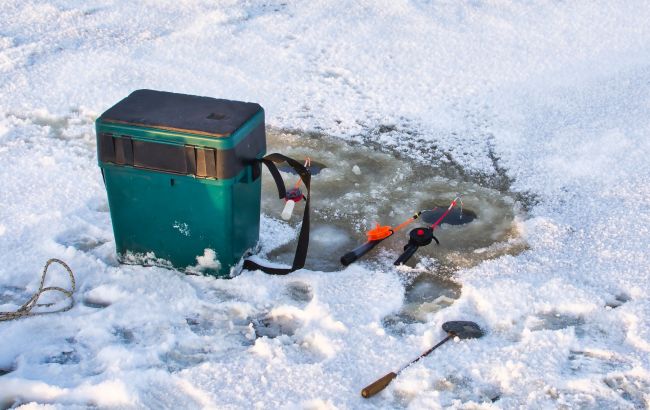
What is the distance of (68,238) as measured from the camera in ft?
11.1

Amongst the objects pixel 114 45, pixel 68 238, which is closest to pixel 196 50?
pixel 114 45

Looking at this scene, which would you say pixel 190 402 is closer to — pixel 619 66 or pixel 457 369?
pixel 457 369

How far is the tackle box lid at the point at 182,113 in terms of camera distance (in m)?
2.82

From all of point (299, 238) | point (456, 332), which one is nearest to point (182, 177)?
point (299, 238)

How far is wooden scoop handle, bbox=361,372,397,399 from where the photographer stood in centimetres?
251

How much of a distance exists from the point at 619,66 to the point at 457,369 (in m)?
3.14

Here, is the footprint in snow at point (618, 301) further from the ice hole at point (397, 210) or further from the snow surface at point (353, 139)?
the ice hole at point (397, 210)

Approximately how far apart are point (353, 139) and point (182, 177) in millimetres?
1669

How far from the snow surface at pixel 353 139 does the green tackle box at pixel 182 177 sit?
0.43 feet

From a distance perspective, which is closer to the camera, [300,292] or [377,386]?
[377,386]

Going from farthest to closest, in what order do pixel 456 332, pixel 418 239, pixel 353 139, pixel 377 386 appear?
pixel 353 139 → pixel 418 239 → pixel 456 332 → pixel 377 386

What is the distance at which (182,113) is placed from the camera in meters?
2.95

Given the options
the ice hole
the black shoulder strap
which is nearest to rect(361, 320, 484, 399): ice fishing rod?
the ice hole

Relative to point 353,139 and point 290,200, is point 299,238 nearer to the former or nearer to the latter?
point 290,200
